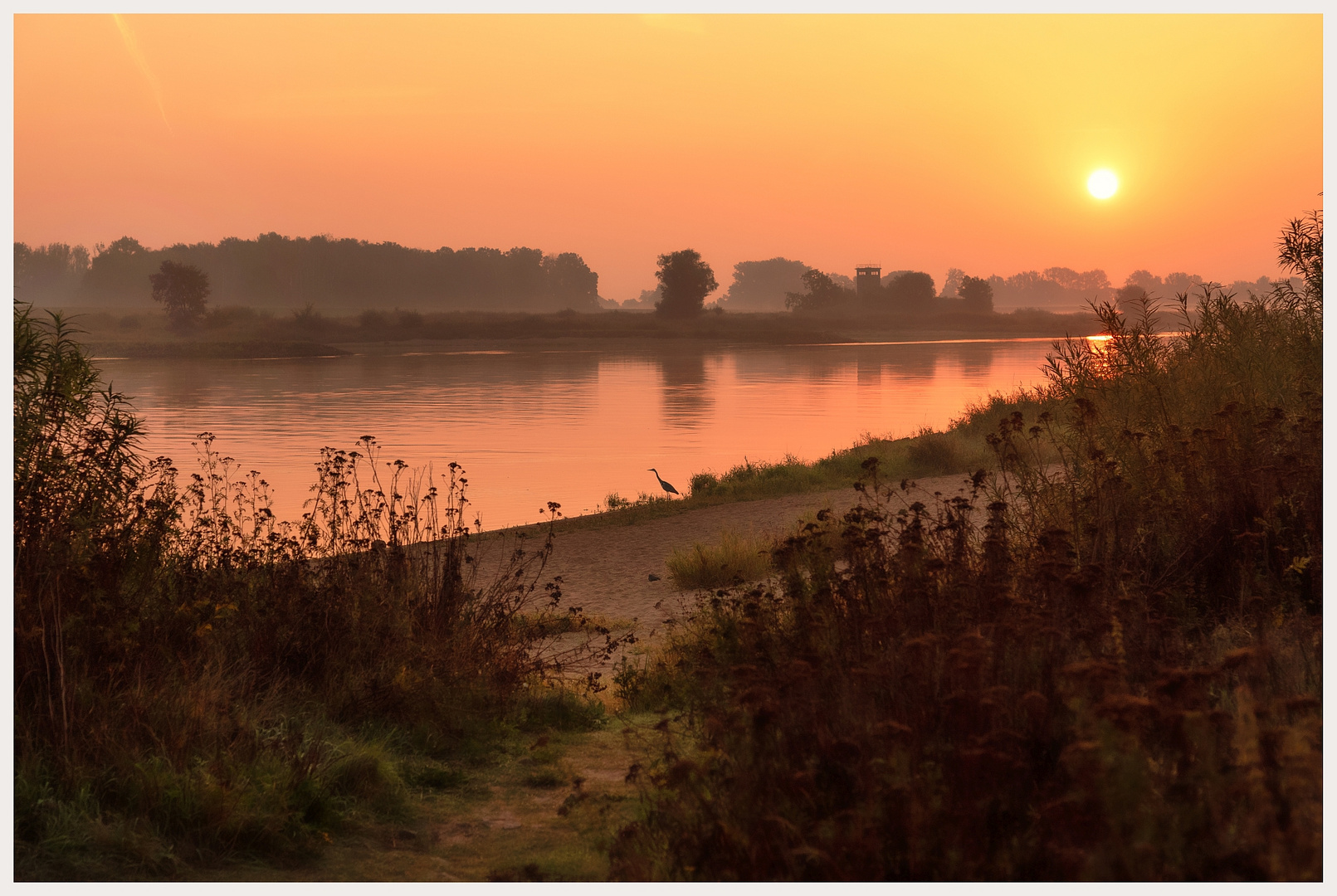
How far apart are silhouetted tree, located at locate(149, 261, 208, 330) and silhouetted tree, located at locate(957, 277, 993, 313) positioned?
306 feet

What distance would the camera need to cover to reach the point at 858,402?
4828 centimetres

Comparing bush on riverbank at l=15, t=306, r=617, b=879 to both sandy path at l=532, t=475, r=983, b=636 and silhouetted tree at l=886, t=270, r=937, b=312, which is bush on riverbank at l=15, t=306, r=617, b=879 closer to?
sandy path at l=532, t=475, r=983, b=636

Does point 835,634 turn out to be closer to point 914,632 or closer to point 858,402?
point 914,632

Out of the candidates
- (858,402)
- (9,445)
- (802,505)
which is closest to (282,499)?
(802,505)

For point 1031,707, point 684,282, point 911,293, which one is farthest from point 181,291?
point 1031,707

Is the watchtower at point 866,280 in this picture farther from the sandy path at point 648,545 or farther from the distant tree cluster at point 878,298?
the sandy path at point 648,545

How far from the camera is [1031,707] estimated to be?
351 centimetres

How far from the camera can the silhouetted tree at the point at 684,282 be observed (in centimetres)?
11788

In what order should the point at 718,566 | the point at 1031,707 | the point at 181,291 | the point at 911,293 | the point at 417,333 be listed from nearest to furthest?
the point at 1031,707
the point at 718,566
the point at 181,291
the point at 417,333
the point at 911,293

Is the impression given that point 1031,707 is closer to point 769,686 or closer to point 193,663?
point 769,686

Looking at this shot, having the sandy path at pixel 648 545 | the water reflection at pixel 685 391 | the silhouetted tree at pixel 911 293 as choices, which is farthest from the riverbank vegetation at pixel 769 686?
the silhouetted tree at pixel 911 293

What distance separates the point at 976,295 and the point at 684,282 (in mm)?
48791

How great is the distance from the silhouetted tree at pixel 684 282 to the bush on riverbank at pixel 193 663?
110989mm

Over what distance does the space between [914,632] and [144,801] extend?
346 cm
